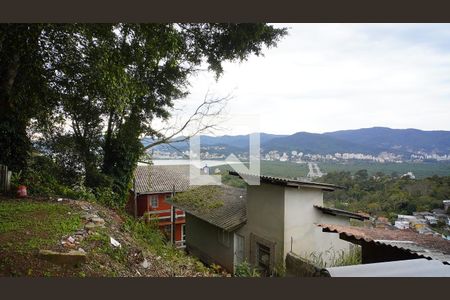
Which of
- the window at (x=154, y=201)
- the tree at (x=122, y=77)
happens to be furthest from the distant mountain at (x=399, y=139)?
the window at (x=154, y=201)

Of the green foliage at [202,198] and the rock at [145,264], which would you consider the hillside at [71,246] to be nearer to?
the rock at [145,264]

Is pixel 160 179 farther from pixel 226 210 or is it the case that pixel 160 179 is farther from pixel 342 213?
pixel 342 213

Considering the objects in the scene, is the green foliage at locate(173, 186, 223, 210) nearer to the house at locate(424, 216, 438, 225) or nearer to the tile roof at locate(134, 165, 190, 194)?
the tile roof at locate(134, 165, 190, 194)

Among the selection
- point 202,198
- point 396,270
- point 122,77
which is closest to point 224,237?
point 202,198

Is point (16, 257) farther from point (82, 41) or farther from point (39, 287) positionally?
point (82, 41)

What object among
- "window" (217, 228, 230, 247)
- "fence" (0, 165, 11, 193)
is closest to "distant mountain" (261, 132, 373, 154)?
"window" (217, 228, 230, 247)

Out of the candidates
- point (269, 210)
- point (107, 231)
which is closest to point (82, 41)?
point (107, 231)
